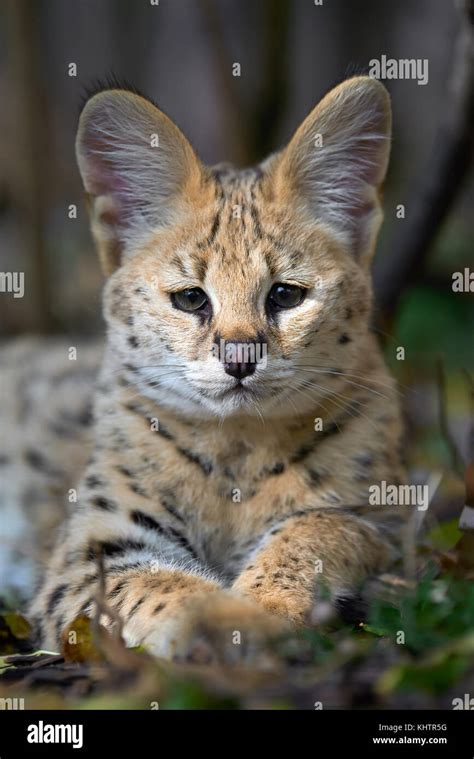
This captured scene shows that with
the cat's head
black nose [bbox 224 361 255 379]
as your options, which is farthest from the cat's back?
black nose [bbox 224 361 255 379]

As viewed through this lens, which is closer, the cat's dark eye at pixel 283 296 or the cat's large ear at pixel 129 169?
Answer: the cat's dark eye at pixel 283 296

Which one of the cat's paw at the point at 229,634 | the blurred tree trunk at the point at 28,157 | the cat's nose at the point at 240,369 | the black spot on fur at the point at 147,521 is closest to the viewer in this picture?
the cat's paw at the point at 229,634

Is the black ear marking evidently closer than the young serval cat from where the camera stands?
No

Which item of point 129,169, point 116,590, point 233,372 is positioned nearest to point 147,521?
point 116,590

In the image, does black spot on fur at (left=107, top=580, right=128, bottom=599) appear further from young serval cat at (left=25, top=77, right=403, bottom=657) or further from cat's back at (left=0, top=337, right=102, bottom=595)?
cat's back at (left=0, top=337, right=102, bottom=595)

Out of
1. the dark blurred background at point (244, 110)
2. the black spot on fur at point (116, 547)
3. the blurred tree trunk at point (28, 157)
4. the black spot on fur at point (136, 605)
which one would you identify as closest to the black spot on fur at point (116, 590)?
the black spot on fur at point (136, 605)

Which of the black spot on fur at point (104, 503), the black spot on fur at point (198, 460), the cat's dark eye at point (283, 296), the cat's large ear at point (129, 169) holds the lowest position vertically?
the black spot on fur at point (104, 503)

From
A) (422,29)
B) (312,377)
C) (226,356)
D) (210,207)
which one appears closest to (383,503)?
(312,377)

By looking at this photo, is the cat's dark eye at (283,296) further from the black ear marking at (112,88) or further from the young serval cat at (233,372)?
the black ear marking at (112,88)

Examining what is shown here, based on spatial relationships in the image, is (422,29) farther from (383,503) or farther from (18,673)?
(18,673)
